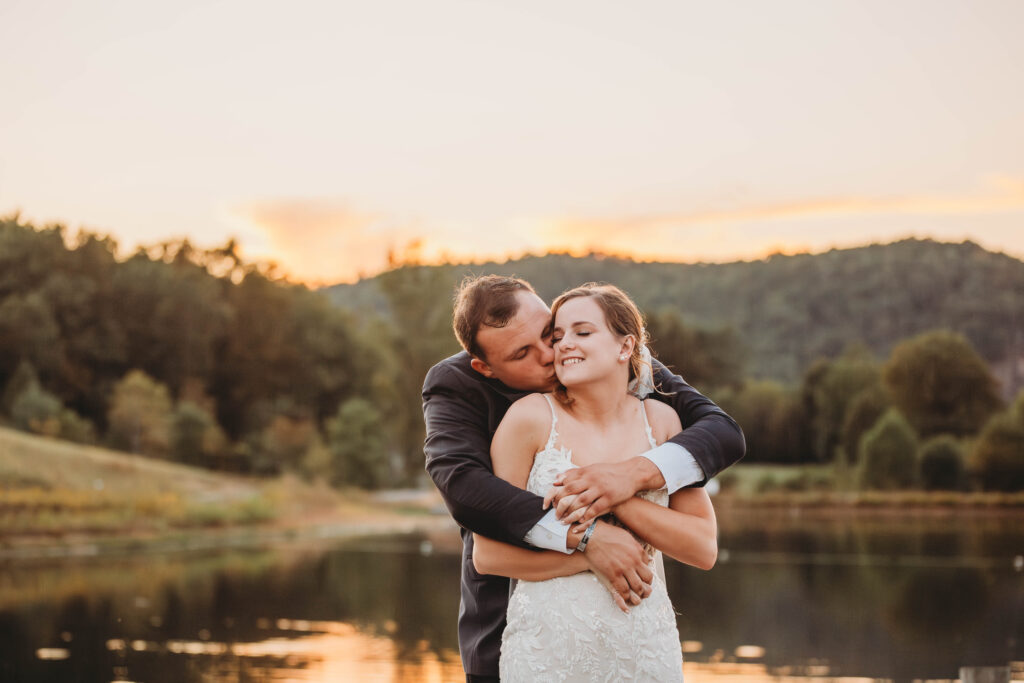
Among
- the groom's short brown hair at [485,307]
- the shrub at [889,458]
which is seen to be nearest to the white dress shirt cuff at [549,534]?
the groom's short brown hair at [485,307]

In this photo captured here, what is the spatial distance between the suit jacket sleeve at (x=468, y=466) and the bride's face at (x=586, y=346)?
0.31 metres

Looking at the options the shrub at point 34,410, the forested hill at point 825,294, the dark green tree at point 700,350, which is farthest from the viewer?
the forested hill at point 825,294

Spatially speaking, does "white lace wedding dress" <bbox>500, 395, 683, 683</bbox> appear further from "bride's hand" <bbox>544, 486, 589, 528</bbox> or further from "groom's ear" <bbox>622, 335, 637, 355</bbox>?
"groom's ear" <bbox>622, 335, 637, 355</bbox>

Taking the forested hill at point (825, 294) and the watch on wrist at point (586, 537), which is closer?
the watch on wrist at point (586, 537)

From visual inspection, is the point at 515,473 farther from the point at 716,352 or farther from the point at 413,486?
the point at 716,352

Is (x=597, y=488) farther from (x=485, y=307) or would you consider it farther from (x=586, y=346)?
(x=485, y=307)

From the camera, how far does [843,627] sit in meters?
16.8

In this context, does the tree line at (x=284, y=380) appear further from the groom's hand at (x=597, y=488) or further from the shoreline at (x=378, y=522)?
the groom's hand at (x=597, y=488)

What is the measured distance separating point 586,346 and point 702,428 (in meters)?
0.39

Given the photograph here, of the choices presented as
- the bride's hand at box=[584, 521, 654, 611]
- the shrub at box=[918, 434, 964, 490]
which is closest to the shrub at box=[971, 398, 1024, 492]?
the shrub at box=[918, 434, 964, 490]

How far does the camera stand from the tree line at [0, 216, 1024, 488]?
167 ft

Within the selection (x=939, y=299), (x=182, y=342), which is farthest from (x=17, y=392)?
(x=939, y=299)

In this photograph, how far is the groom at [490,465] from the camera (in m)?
2.88

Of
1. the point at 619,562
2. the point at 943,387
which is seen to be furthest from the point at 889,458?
the point at 619,562
